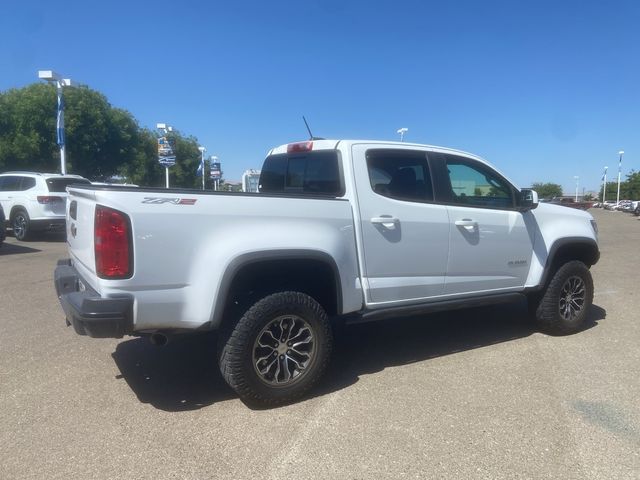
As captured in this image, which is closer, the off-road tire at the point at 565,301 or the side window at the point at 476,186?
the side window at the point at 476,186

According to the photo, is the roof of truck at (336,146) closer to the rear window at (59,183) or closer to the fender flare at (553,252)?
the fender flare at (553,252)

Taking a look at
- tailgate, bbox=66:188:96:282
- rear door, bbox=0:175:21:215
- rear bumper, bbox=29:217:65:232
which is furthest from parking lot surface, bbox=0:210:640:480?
rear door, bbox=0:175:21:215

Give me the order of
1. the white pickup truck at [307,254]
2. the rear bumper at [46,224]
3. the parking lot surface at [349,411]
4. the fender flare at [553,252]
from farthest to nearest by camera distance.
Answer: the rear bumper at [46,224] → the fender flare at [553,252] → the white pickup truck at [307,254] → the parking lot surface at [349,411]

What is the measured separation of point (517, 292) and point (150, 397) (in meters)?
3.56

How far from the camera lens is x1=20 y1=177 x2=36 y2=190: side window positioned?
1312 centimetres

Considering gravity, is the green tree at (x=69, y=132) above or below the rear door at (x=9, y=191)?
above

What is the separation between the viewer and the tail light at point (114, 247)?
321cm

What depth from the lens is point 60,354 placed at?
4758 mm

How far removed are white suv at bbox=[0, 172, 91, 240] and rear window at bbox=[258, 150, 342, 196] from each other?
911 cm

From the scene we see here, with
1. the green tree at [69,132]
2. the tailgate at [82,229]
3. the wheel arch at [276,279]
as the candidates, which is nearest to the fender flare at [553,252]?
the wheel arch at [276,279]

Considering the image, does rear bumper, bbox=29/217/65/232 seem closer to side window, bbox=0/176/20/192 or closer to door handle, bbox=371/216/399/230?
side window, bbox=0/176/20/192

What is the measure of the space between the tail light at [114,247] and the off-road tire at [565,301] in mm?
4163

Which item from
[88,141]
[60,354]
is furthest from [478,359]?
[88,141]

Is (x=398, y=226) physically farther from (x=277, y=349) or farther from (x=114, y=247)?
(x=114, y=247)
